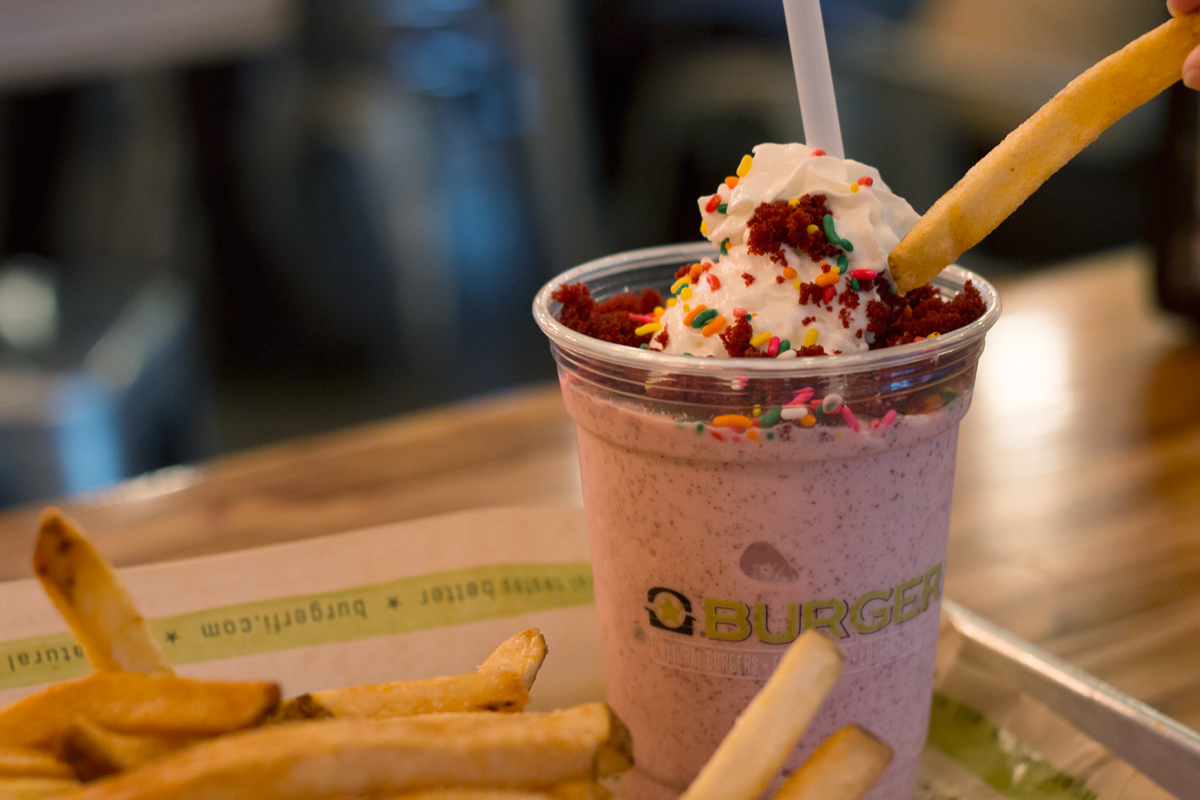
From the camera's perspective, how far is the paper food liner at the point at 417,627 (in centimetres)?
124

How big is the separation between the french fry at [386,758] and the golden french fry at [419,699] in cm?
6

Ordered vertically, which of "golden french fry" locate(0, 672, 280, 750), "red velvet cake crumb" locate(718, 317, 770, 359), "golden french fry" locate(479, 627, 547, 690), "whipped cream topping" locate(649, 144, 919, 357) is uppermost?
"whipped cream topping" locate(649, 144, 919, 357)

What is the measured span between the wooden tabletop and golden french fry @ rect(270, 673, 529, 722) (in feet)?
2.61

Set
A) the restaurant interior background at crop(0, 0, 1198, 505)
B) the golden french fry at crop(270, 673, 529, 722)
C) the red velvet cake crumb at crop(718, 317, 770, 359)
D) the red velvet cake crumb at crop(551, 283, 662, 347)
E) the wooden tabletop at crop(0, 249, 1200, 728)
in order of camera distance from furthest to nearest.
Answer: the restaurant interior background at crop(0, 0, 1198, 505)
the wooden tabletop at crop(0, 249, 1200, 728)
the red velvet cake crumb at crop(551, 283, 662, 347)
the red velvet cake crumb at crop(718, 317, 770, 359)
the golden french fry at crop(270, 673, 529, 722)

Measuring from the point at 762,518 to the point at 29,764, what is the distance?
64 centimetres

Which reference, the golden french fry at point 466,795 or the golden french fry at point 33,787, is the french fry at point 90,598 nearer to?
the golden french fry at point 33,787

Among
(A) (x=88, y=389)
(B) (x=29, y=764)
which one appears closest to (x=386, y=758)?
(B) (x=29, y=764)

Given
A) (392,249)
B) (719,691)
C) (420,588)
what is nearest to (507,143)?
(392,249)

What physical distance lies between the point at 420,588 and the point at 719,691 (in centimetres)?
49

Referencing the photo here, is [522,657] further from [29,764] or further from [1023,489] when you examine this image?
[1023,489]

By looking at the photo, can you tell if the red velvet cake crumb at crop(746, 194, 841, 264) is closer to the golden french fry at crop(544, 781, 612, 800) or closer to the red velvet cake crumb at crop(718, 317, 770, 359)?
the red velvet cake crumb at crop(718, 317, 770, 359)

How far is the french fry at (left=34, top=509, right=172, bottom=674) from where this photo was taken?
0.90 m

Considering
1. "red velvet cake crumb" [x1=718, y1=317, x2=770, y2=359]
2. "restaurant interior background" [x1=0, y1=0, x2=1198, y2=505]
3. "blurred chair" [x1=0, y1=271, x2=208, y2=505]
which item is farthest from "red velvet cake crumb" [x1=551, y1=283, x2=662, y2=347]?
"restaurant interior background" [x1=0, y1=0, x2=1198, y2=505]

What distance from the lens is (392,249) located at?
17.2ft
